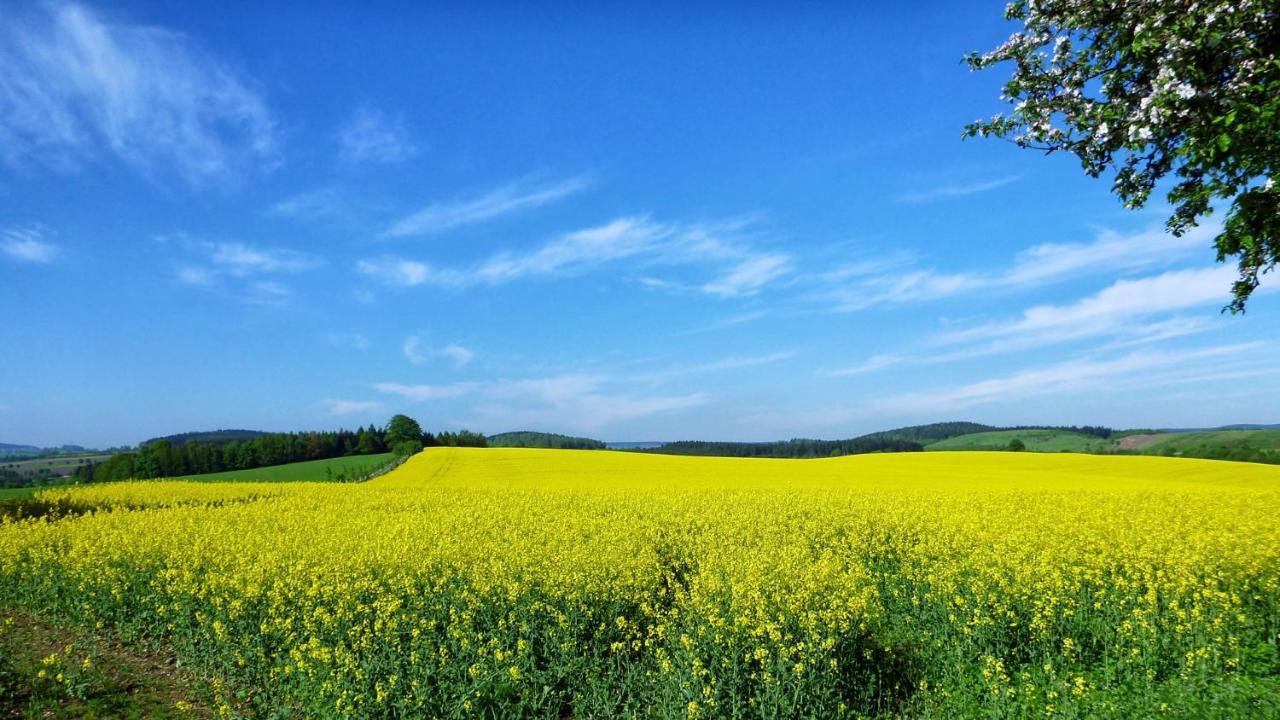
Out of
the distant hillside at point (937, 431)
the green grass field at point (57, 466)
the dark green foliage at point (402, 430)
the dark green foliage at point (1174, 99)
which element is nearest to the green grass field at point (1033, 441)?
the distant hillside at point (937, 431)

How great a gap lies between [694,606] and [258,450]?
8511cm

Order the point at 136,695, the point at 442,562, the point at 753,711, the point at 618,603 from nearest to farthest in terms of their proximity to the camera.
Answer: the point at 753,711
the point at 136,695
the point at 618,603
the point at 442,562

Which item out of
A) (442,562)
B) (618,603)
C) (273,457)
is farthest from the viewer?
(273,457)

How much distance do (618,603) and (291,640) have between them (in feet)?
16.4

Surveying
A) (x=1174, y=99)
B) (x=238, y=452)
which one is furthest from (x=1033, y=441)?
(x=238, y=452)

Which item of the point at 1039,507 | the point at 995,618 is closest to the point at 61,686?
the point at 995,618

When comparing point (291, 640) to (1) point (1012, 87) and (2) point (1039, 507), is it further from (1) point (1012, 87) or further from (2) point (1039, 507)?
(2) point (1039, 507)

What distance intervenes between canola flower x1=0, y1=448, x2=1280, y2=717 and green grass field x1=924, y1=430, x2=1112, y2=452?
86714mm

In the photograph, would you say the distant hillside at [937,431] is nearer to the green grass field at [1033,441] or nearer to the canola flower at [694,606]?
the green grass field at [1033,441]

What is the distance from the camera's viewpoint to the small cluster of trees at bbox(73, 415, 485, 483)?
7106cm

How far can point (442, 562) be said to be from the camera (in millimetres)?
12500

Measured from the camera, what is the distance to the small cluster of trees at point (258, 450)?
71062 millimetres

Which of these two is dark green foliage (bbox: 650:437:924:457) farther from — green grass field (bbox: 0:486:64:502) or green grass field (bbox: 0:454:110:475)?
green grass field (bbox: 0:454:110:475)

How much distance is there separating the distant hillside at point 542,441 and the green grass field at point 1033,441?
63416 millimetres
